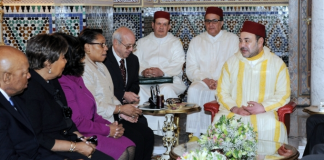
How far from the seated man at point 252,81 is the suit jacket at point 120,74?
1128 mm

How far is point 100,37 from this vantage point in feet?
16.6

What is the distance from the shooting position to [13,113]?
10.2 ft

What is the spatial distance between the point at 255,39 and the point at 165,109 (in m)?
1.36

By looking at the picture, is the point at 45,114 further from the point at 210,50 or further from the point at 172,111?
the point at 210,50

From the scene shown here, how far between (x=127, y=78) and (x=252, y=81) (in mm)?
1581

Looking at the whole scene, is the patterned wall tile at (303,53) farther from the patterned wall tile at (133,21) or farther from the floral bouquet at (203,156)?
the floral bouquet at (203,156)

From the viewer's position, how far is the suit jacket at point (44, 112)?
3506 mm

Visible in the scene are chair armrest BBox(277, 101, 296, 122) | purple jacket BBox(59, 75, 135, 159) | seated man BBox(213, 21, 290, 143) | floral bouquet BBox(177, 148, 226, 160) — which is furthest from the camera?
seated man BBox(213, 21, 290, 143)

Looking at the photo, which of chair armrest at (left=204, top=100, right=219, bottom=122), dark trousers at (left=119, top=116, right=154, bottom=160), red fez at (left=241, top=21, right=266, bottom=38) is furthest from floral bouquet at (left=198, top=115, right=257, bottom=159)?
red fez at (left=241, top=21, right=266, bottom=38)

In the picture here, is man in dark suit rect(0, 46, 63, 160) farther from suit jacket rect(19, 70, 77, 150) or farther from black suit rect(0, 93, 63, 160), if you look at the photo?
suit jacket rect(19, 70, 77, 150)

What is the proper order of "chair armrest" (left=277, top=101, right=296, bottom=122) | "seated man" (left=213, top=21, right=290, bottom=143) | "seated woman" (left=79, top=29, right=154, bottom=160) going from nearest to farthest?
"seated woman" (left=79, top=29, right=154, bottom=160), "chair armrest" (left=277, top=101, right=296, bottom=122), "seated man" (left=213, top=21, right=290, bottom=143)

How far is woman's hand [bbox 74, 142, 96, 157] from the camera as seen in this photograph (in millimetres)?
3755

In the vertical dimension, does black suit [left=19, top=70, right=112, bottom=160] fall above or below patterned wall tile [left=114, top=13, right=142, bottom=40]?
below

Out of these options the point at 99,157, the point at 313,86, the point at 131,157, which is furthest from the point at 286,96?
the point at 99,157
